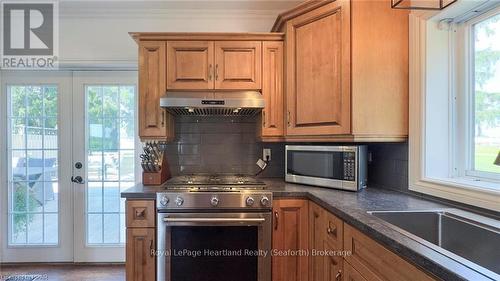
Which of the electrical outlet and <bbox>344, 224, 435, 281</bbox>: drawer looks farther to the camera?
the electrical outlet

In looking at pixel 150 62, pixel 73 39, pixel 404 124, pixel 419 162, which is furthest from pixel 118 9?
pixel 419 162

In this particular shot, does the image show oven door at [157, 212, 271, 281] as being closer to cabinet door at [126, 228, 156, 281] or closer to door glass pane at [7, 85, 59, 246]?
cabinet door at [126, 228, 156, 281]

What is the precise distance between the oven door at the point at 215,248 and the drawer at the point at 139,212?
7 cm

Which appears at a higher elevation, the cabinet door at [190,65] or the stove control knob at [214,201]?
the cabinet door at [190,65]

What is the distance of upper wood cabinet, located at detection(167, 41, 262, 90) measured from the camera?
2250 mm

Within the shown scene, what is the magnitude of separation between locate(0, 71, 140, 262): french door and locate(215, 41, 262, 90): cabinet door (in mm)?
986

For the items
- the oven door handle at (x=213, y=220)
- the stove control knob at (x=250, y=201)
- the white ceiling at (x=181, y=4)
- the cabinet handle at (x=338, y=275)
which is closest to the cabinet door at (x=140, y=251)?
the oven door handle at (x=213, y=220)

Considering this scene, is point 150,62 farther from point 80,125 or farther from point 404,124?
point 404,124

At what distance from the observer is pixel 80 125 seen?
2.74m

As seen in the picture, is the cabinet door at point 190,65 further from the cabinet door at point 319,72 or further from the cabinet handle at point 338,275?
the cabinet handle at point 338,275

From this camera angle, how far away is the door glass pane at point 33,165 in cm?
275

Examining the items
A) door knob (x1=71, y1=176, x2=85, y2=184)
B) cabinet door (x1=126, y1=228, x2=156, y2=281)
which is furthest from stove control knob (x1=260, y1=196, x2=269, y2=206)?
door knob (x1=71, y1=176, x2=85, y2=184)

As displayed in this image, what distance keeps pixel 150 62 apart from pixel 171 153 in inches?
31.9

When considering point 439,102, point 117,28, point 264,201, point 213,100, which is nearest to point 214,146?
point 213,100
